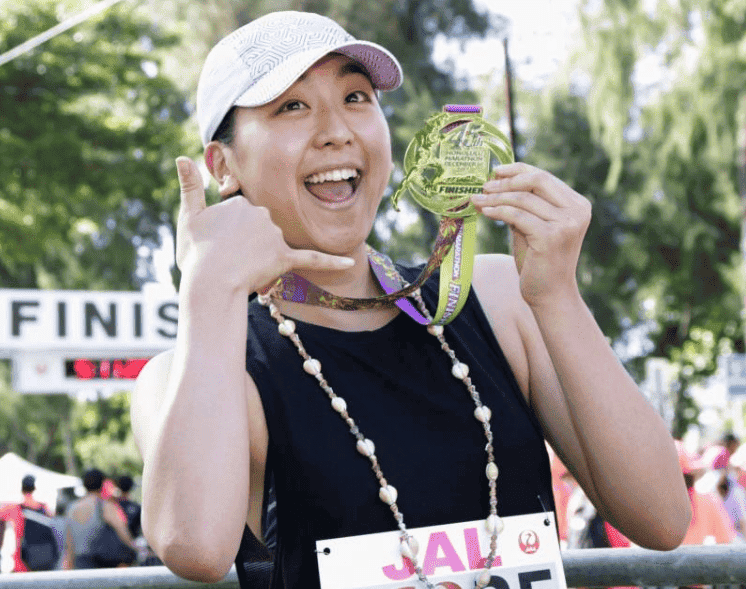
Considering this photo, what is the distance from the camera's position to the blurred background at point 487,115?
43.1 feet

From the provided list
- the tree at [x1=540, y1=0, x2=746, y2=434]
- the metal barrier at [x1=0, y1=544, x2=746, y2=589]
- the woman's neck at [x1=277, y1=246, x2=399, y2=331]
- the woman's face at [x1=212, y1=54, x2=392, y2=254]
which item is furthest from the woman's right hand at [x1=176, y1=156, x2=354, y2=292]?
the tree at [x1=540, y1=0, x2=746, y2=434]

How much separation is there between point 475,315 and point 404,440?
0.34 m

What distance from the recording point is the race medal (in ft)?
5.84

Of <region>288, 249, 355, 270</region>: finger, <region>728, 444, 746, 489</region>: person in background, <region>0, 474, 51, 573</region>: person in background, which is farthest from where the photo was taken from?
<region>728, 444, 746, 489</region>: person in background

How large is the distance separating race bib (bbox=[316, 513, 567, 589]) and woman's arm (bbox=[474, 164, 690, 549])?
0.14 meters

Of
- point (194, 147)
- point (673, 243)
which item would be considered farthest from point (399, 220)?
point (673, 243)

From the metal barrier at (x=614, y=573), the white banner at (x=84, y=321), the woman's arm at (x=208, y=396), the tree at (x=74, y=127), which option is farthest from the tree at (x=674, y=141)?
the woman's arm at (x=208, y=396)

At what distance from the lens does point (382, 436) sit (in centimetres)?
172

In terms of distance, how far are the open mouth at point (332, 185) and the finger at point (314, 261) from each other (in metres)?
0.19

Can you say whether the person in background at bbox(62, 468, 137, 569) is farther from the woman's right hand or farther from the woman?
the woman's right hand

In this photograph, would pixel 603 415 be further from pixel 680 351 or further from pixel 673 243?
pixel 680 351

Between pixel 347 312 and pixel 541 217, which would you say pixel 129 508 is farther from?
pixel 541 217

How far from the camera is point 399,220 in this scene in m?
18.4

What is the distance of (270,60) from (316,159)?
0.62 ft
